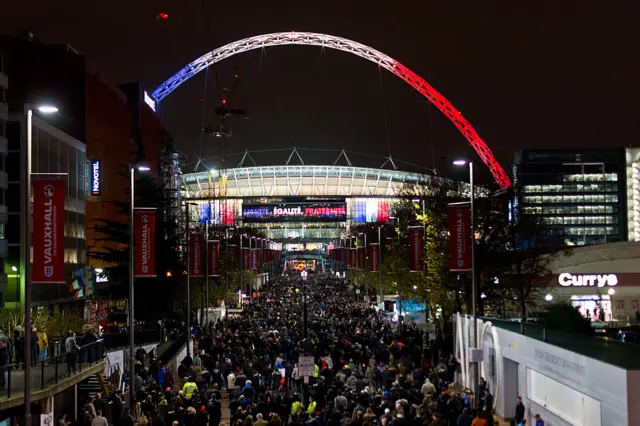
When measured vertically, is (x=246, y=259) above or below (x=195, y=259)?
below

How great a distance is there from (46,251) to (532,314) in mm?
36968

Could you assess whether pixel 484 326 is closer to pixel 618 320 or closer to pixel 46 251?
pixel 46 251

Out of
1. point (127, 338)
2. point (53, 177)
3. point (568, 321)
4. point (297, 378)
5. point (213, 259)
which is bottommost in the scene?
point (297, 378)

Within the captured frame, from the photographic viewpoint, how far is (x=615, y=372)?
17.2m

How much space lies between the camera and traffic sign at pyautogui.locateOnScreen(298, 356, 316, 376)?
2923cm

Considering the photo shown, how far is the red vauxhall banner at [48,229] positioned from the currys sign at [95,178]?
4784 cm

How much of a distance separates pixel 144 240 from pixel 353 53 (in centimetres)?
10197

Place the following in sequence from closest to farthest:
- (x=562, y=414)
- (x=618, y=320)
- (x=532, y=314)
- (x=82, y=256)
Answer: (x=562, y=414), (x=532, y=314), (x=618, y=320), (x=82, y=256)

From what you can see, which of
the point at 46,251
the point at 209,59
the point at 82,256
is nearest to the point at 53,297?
the point at 82,256

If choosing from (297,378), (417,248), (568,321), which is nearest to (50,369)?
(297,378)

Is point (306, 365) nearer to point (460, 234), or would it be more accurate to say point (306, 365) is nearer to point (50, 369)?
point (460, 234)

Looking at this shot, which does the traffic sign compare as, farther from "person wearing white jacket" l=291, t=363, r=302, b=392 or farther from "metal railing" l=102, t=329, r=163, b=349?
"metal railing" l=102, t=329, r=163, b=349

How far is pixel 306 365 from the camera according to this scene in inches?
1155

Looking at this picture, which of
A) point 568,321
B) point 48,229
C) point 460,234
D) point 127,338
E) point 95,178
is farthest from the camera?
point 95,178
